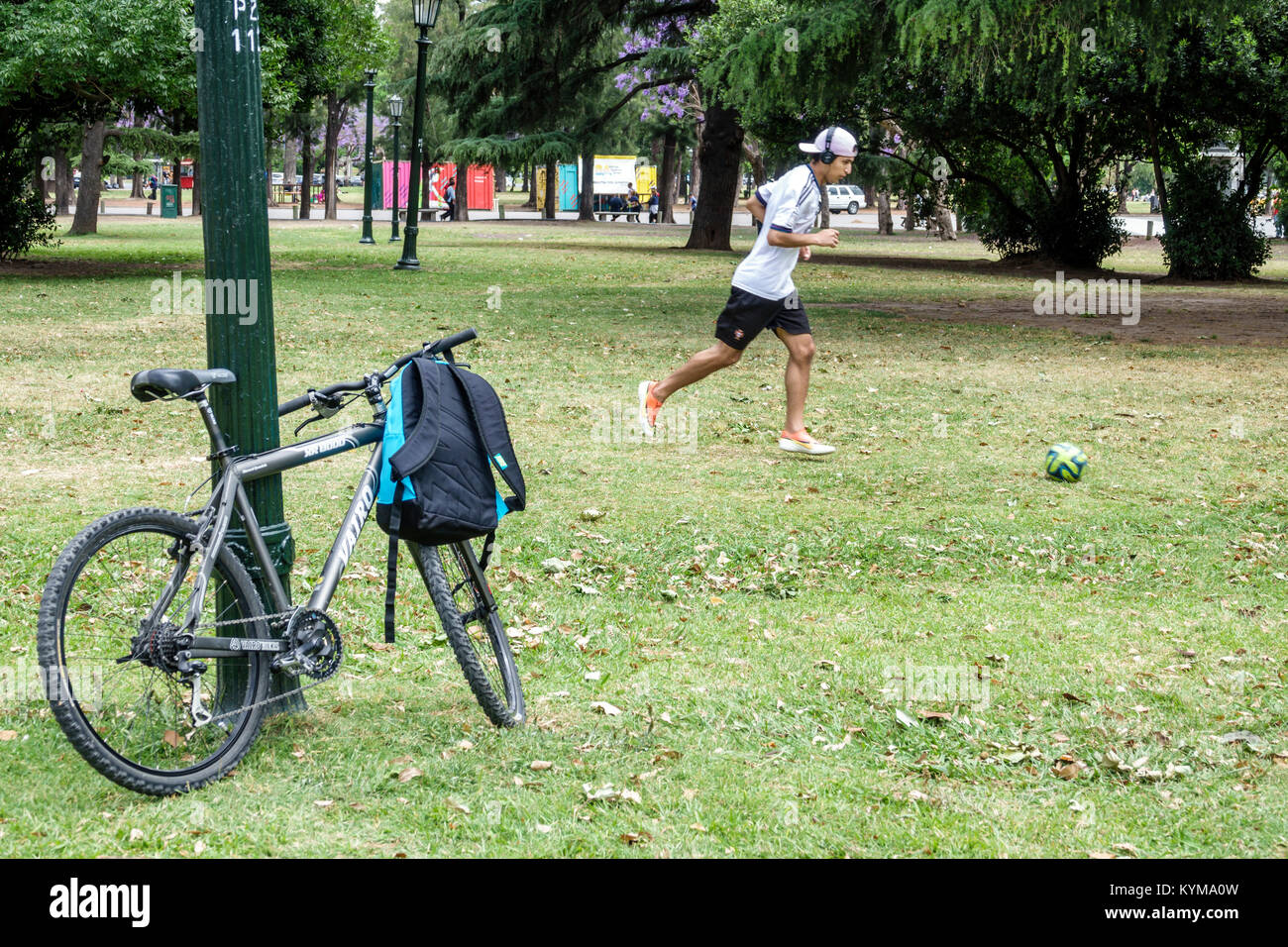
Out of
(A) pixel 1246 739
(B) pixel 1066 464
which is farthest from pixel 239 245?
(B) pixel 1066 464

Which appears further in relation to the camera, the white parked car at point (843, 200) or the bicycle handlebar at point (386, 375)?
the white parked car at point (843, 200)

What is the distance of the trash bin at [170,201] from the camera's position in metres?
54.8

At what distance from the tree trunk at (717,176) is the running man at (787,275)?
77.6 feet

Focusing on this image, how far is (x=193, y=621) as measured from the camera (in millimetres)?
3904

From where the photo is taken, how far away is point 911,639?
5754mm

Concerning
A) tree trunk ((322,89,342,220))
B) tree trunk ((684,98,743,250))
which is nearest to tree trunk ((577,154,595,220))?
tree trunk ((322,89,342,220))

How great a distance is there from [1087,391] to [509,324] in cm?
709

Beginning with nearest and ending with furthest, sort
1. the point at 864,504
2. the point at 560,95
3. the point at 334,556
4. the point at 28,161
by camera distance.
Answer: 1. the point at 334,556
2. the point at 864,504
3. the point at 28,161
4. the point at 560,95

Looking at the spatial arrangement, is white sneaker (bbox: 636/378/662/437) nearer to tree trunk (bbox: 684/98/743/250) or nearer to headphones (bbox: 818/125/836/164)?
headphones (bbox: 818/125/836/164)

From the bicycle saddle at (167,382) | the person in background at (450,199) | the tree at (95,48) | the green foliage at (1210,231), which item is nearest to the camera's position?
the bicycle saddle at (167,382)

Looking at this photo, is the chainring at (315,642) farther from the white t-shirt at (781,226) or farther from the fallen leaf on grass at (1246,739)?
the white t-shirt at (781,226)

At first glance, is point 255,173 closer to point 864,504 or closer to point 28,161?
point 864,504

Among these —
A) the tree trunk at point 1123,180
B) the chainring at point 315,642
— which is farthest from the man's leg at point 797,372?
the tree trunk at point 1123,180
